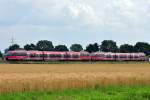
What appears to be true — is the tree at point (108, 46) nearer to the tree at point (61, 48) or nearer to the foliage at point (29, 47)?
the tree at point (61, 48)

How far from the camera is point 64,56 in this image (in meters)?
110

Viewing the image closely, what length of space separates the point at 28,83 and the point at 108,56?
307ft

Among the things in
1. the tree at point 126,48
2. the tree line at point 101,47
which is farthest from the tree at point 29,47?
the tree at point 126,48

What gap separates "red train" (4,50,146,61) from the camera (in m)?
101

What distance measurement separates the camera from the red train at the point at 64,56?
101m

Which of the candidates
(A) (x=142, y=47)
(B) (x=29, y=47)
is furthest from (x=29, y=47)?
(A) (x=142, y=47)

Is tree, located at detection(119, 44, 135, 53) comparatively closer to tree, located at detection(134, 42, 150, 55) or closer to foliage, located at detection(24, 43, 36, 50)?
tree, located at detection(134, 42, 150, 55)

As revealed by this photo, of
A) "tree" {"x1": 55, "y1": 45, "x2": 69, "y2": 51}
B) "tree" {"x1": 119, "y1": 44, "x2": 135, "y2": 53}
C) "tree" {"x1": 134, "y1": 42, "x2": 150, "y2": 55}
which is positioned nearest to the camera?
"tree" {"x1": 55, "y1": 45, "x2": 69, "y2": 51}

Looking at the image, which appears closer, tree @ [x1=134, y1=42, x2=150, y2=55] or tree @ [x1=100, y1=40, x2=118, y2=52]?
tree @ [x1=100, y1=40, x2=118, y2=52]

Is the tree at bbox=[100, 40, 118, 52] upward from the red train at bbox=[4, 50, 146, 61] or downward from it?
upward

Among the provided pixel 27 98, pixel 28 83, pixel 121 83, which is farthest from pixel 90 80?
pixel 27 98

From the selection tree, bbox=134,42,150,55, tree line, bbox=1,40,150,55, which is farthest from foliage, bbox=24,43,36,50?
tree, bbox=134,42,150,55

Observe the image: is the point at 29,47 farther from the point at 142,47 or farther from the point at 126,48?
the point at 142,47

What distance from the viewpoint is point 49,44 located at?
601ft
